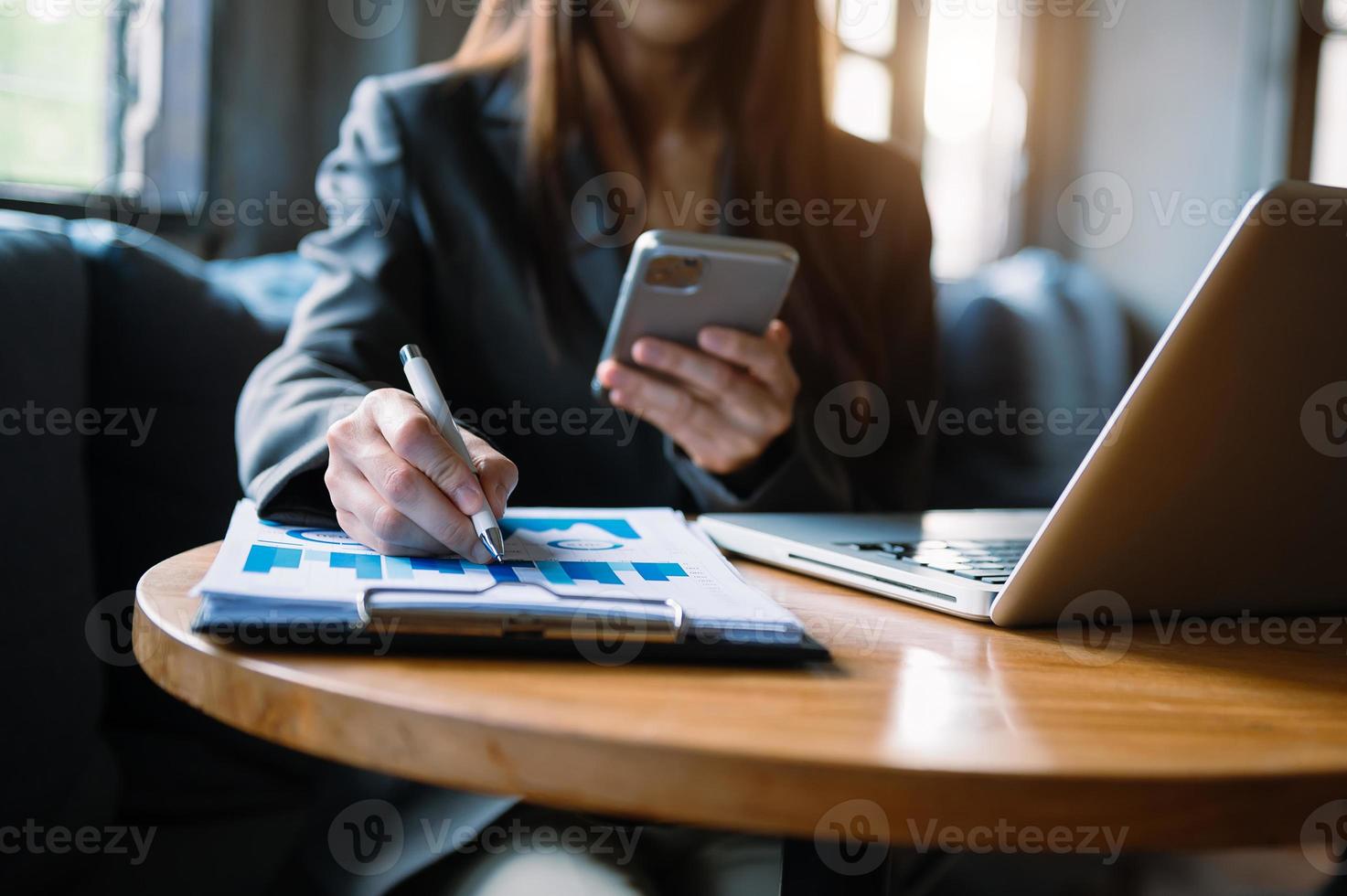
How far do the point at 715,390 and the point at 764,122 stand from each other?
0.59 metres

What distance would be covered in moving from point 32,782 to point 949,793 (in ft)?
2.76

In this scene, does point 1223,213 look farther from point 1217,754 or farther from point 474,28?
point 1217,754

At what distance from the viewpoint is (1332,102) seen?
254 cm

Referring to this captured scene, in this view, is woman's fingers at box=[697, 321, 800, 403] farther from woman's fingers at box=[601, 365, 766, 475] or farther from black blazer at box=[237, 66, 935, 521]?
black blazer at box=[237, 66, 935, 521]

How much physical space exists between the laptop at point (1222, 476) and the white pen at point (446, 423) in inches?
8.7

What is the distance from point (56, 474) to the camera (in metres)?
0.98

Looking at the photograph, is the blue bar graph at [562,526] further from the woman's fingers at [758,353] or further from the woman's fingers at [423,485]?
the woman's fingers at [758,353]

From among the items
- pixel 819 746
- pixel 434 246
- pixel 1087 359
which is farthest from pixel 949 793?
pixel 1087 359

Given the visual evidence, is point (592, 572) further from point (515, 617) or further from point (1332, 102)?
point (1332, 102)

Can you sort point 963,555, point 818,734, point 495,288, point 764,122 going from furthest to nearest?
1. point 764,122
2. point 495,288
3. point 963,555
4. point 818,734

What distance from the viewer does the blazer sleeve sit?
0.69m

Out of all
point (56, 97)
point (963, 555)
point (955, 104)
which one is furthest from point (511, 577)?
point (955, 104)

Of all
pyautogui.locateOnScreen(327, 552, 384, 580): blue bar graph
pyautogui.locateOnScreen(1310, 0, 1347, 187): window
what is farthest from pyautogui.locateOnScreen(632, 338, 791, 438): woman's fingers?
pyautogui.locateOnScreen(1310, 0, 1347, 187): window

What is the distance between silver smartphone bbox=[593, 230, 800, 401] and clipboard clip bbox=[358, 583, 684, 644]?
41 cm
